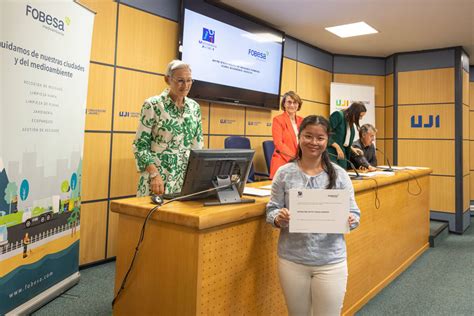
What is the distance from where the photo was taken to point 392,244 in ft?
10.7

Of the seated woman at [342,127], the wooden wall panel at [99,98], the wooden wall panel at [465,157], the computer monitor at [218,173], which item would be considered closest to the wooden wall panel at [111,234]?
the wooden wall panel at [99,98]

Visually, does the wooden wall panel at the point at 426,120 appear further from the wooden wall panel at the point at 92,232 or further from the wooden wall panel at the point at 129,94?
the wooden wall panel at the point at 92,232

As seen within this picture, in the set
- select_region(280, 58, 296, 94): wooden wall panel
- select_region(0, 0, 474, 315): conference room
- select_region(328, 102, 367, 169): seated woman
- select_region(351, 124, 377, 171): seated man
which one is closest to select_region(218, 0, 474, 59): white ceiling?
select_region(0, 0, 474, 315): conference room

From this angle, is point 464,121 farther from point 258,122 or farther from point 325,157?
point 325,157

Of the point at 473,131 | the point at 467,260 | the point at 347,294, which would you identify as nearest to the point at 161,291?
the point at 347,294

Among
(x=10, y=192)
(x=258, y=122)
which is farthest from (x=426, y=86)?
(x=10, y=192)

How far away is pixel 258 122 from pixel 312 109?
54.3 inches

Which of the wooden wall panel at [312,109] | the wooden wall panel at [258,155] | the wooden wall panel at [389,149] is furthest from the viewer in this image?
the wooden wall panel at [389,149]

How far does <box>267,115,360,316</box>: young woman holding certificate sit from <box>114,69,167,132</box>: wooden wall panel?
2256 millimetres

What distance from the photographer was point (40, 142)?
91.5 inches

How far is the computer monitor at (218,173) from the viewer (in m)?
1.60

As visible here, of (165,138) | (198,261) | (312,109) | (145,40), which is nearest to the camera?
(198,261)

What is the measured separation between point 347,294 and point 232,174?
133cm

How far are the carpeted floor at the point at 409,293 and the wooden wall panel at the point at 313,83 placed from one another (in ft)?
9.96
